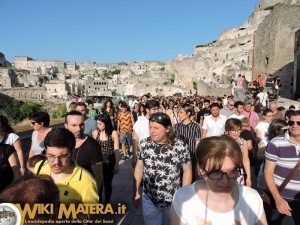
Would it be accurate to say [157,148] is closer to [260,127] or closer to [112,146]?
[112,146]

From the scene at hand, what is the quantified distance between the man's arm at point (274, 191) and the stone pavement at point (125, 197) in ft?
6.89

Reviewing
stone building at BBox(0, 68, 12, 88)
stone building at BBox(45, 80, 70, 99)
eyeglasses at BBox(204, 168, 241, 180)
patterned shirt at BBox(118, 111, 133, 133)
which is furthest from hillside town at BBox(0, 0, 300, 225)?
stone building at BBox(0, 68, 12, 88)

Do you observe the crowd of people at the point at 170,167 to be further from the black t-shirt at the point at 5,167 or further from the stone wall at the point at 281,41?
the stone wall at the point at 281,41

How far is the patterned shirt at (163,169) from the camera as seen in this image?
122 inches

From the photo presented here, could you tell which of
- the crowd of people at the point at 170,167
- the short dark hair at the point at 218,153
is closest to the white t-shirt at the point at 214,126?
the crowd of people at the point at 170,167

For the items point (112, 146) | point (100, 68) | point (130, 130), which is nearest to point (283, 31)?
point (130, 130)

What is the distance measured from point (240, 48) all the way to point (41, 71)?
10843cm

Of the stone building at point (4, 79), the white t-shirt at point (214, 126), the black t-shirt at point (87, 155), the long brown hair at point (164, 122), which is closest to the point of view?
the long brown hair at point (164, 122)

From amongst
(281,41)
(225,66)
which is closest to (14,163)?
(281,41)

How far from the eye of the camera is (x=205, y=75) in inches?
2235

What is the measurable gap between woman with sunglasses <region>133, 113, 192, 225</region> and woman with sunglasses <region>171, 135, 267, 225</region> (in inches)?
45.9

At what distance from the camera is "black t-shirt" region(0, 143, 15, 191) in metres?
3.30

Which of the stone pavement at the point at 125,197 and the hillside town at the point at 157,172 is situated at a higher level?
the hillside town at the point at 157,172

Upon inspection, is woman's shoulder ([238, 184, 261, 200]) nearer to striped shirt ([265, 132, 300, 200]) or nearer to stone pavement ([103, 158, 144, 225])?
striped shirt ([265, 132, 300, 200])
